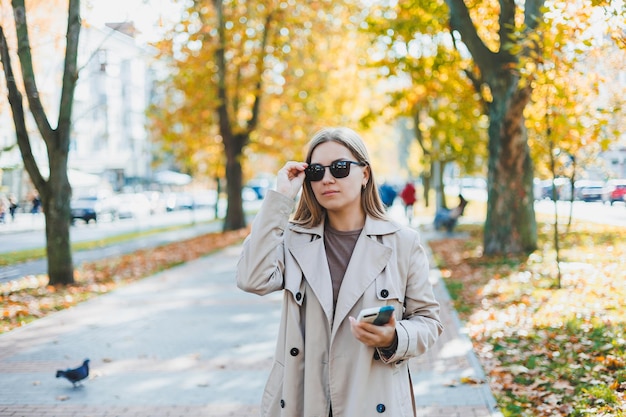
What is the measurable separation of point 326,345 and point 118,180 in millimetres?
66484

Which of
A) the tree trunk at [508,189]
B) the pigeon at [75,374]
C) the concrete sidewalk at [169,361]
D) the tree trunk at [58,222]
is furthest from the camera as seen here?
the tree trunk at [508,189]

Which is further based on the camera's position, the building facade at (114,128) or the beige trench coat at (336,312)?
the building facade at (114,128)

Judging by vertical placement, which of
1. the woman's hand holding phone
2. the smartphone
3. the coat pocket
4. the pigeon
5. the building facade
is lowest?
the pigeon

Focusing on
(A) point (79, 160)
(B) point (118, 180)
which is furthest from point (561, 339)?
(B) point (118, 180)

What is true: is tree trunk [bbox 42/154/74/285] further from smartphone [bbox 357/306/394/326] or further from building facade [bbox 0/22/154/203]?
building facade [bbox 0/22/154/203]

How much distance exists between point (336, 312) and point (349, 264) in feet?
0.67

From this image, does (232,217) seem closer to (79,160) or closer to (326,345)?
(326,345)

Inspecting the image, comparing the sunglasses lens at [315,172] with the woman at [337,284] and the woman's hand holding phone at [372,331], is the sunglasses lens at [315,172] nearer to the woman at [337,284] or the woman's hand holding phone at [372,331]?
the woman at [337,284]

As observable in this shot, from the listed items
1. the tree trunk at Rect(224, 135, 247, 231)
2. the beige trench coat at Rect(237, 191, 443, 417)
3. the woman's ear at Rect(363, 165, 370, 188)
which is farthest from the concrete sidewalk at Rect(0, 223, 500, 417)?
the tree trunk at Rect(224, 135, 247, 231)

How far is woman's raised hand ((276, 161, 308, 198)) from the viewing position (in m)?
3.03

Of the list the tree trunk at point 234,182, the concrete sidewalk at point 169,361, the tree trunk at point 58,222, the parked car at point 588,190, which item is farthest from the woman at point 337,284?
the tree trunk at point 234,182

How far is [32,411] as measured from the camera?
614 centimetres

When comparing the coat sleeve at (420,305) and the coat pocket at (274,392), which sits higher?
the coat sleeve at (420,305)

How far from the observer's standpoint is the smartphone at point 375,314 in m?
2.60
